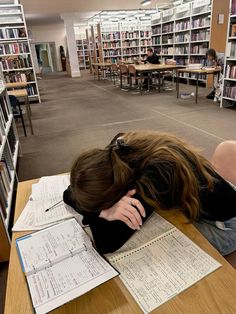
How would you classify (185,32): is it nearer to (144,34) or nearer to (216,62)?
(216,62)

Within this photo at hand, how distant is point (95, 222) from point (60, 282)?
0.19 metres

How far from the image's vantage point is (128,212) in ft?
2.39

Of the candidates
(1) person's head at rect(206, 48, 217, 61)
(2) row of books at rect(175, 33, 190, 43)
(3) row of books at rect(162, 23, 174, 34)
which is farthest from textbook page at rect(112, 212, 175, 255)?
(3) row of books at rect(162, 23, 174, 34)

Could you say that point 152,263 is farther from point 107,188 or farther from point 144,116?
point 144,116

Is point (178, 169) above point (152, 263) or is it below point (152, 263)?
above

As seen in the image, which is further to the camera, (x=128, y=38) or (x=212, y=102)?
(x=128, y=38)

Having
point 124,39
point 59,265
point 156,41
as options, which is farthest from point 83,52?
point 59,265

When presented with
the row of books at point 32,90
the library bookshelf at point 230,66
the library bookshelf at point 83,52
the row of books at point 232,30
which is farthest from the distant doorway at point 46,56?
the row of books at point 232,30

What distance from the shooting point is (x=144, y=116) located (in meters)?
4.55

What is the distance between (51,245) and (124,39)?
11.2m

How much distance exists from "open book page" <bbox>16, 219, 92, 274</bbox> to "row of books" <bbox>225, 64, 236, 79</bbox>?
15.4 ft

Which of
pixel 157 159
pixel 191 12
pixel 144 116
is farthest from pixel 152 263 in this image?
pixel 191 12

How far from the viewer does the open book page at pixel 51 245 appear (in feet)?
2.39

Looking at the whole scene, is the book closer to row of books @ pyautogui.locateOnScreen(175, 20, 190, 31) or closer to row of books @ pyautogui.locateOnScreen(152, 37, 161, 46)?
row of books @ pyautogui.locateOnScreen(175, 20, 190, 31)
